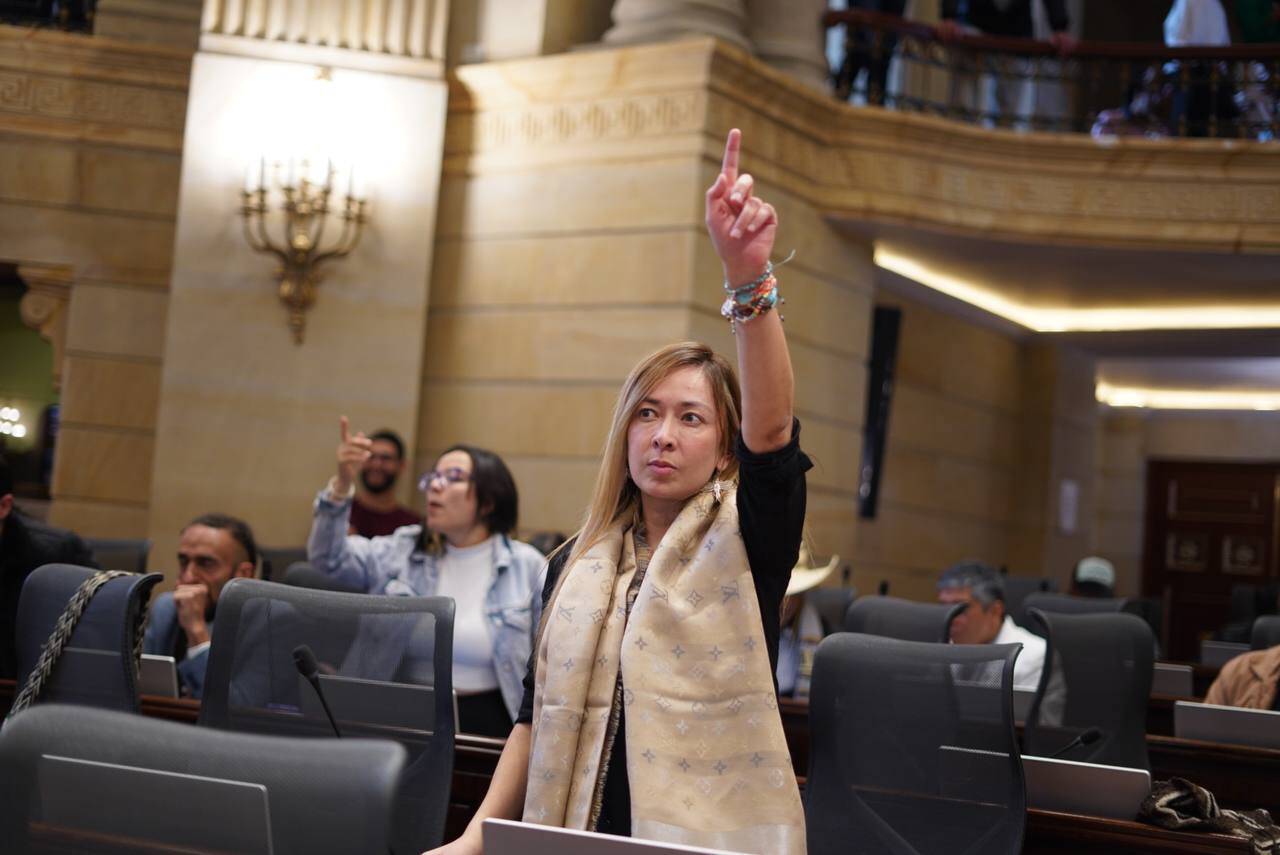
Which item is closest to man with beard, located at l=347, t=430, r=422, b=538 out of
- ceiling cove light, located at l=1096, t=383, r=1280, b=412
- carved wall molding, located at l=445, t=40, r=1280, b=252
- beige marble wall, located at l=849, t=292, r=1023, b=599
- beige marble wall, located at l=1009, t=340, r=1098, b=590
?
carved wall molding, located at l=445, t=40, r=1280, b=252

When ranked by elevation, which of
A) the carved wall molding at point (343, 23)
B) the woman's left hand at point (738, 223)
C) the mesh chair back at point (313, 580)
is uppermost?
the carved wall molding at point (343, 23)

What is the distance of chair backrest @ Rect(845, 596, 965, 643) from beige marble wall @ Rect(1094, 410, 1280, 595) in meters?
11.0

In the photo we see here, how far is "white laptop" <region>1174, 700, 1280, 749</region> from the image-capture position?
375 cm

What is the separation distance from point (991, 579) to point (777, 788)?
3.46 metres

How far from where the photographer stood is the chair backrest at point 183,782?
49.4 inches

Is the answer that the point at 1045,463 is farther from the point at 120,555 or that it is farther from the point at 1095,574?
the point at 120,555

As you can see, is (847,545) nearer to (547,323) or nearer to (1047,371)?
(547,323)

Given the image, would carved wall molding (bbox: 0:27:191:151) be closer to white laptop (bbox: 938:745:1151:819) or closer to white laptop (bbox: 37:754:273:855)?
white laptop (bbox: 938:745:1151:819)

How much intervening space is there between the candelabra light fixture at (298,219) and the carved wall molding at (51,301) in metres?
1.69

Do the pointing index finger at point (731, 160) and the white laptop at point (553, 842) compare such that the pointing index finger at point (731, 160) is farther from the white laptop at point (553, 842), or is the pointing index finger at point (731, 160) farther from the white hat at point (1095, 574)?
the white hat at point (1095, 574)

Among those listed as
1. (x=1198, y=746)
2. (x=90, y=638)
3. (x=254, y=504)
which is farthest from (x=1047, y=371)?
(x=90, y=638)

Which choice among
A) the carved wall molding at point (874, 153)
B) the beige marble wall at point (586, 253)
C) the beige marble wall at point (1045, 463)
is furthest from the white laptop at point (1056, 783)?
the beige marble wall at point (1045, 463)

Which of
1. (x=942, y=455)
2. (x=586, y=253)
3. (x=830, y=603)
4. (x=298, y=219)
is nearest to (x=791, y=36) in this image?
(x=586, y=253)

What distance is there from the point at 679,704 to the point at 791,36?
7100mm
